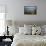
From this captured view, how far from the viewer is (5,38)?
476 cm

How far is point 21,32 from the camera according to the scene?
470 centimetres

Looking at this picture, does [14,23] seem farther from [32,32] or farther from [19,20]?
[32,32]

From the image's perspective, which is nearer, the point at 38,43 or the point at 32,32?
the point at 38,43

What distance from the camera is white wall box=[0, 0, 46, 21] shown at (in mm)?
5039

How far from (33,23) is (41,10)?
63 centimetres

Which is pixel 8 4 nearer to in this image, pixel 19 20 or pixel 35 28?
pixel 19 20

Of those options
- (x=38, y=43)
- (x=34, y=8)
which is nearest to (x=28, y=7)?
(x=34, y=8)

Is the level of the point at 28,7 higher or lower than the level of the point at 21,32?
higher

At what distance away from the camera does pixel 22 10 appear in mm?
5062

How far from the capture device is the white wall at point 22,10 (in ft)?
16.5

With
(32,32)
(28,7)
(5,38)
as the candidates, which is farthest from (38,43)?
(28,7)

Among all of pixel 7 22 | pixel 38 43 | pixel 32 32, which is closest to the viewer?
pixel 38 43

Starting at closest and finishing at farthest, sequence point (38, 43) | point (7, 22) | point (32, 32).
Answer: point (38, 43), point (32, 32), point (7, 22)

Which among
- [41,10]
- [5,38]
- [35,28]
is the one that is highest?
[41,10]
